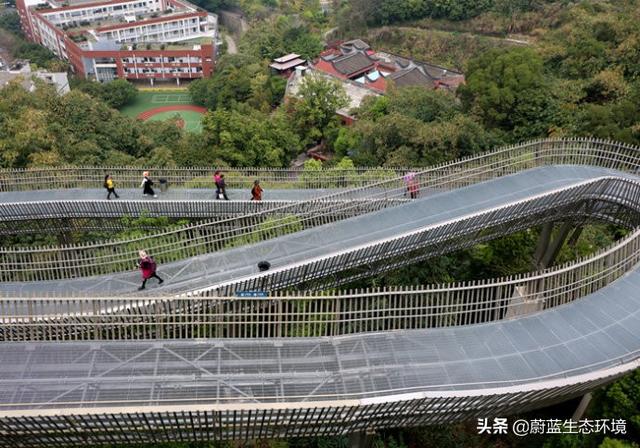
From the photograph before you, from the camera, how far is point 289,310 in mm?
11836

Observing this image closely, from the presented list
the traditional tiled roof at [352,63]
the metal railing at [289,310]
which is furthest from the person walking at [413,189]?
the traditional tiled roof at [352,63]

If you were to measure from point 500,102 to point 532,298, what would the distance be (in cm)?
1651

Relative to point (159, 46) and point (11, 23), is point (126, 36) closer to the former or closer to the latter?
point (159, 46)

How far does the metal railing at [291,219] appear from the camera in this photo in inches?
554

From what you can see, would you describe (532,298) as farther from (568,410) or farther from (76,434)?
(76,434)

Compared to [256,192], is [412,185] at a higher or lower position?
higher

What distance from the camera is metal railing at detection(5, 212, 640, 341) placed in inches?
406

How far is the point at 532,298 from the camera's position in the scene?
1123 cm

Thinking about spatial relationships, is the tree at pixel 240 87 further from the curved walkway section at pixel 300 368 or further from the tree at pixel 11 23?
the tree at pixel 11 23

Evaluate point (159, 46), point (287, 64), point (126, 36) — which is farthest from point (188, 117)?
point (126, 36)

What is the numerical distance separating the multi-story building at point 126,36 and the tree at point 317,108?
83.3ft

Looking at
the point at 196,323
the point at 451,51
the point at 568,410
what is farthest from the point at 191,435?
the point at 451,51

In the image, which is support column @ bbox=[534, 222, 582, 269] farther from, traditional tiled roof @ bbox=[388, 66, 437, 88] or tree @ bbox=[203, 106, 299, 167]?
traditional tiled roof @ bbox=[388, 66, 437, 88]

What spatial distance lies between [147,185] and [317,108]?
60.3 feet
